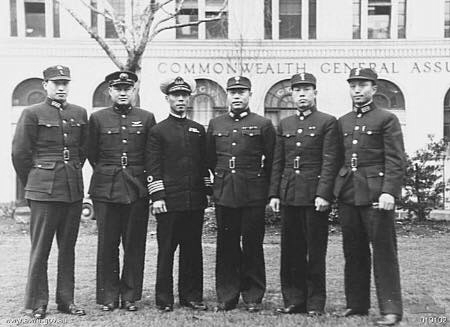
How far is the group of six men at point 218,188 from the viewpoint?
530 cm

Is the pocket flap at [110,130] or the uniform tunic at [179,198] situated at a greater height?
the pocket flap at [110,130]

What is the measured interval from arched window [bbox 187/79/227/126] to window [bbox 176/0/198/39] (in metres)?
1.43

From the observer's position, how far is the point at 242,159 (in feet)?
18.7

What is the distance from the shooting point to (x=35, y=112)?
550cm

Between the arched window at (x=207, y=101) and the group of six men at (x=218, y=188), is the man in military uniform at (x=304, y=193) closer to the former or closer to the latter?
the group of six men at (x=218, y=188)

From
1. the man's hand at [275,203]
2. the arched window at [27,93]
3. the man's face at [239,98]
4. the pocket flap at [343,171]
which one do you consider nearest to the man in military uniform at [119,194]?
the man's face at [239,98]

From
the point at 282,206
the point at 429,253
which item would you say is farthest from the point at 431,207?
the point at 282,206

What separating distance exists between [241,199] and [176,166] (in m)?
0.67

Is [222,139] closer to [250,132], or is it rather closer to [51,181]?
[250,132]

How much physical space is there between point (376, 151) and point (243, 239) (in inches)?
56.6

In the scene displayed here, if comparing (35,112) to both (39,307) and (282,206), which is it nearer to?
(39,307)

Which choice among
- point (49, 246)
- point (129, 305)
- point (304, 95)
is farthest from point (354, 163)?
point (49, 246)

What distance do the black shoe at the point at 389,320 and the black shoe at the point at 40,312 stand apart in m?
2.83

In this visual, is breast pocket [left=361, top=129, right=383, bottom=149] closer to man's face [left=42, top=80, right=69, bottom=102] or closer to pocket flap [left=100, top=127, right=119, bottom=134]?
pocket flap [left=100, top=127, right=119, bottom=134]
